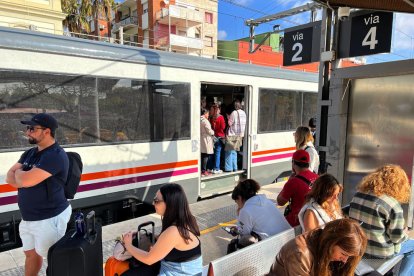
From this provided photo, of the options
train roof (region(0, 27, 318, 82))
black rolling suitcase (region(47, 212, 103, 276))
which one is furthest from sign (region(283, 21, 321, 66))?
black rolling suitcase (region(47, 212, 103, 276))

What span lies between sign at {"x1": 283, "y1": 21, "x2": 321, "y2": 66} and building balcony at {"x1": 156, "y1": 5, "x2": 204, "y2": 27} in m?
23.5

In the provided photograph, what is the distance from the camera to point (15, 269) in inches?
118

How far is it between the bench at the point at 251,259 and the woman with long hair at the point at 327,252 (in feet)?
1.49

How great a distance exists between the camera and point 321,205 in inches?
100

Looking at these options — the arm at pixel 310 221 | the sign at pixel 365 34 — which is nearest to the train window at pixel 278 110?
the sign at pixel 365 34

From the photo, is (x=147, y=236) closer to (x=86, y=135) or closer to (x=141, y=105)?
(x=86, y=135)

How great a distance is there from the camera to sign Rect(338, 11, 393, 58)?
3.24 meters

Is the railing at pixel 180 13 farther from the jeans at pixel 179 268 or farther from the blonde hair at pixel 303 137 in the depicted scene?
the jeans at pixel 179 268

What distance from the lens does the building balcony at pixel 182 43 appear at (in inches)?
1013

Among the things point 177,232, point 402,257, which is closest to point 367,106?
point 402,257

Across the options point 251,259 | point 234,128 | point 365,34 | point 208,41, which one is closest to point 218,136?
point 234,128

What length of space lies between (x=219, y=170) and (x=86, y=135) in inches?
117

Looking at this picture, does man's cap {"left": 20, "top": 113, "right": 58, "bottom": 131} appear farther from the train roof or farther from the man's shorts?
the train roof

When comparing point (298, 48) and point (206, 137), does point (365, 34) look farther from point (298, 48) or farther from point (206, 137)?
point (206, 137)
